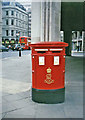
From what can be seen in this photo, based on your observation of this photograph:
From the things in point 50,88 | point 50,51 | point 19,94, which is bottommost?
point 19,94

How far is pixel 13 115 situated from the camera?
142 inches

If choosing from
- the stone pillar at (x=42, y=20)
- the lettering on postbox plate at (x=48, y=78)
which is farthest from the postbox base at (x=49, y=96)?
the stone pillar at (x=42, y=20)

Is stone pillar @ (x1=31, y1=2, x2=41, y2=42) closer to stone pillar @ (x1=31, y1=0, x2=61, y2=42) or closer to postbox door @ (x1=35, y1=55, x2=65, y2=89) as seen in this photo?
stone pillar @ (x1=31, y1=0, x2=61, y2=42)

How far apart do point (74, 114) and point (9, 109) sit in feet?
4.70

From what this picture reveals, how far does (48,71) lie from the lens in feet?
13.9

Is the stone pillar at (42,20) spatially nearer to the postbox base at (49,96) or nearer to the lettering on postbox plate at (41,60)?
the lettering on postbox plate at (41,60)

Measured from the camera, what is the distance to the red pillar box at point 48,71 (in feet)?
13.8

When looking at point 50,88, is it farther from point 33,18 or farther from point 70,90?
point 33,18

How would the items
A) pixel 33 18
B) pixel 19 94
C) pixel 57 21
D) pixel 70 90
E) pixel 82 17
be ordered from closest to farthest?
pixel 19 94 < pixel 70 90 < pixel 33 18 < pixel 57 21 < pixel 82 17

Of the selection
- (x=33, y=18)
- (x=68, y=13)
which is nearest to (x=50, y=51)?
(x=33, y=18)

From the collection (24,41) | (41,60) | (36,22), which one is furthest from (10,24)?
(41,60)

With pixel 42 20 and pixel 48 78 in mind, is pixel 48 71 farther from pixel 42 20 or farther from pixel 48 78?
pixel 42 20

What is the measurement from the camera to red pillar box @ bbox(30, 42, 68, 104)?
4.19 m

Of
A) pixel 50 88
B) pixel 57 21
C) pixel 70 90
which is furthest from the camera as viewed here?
pixel 57 21
